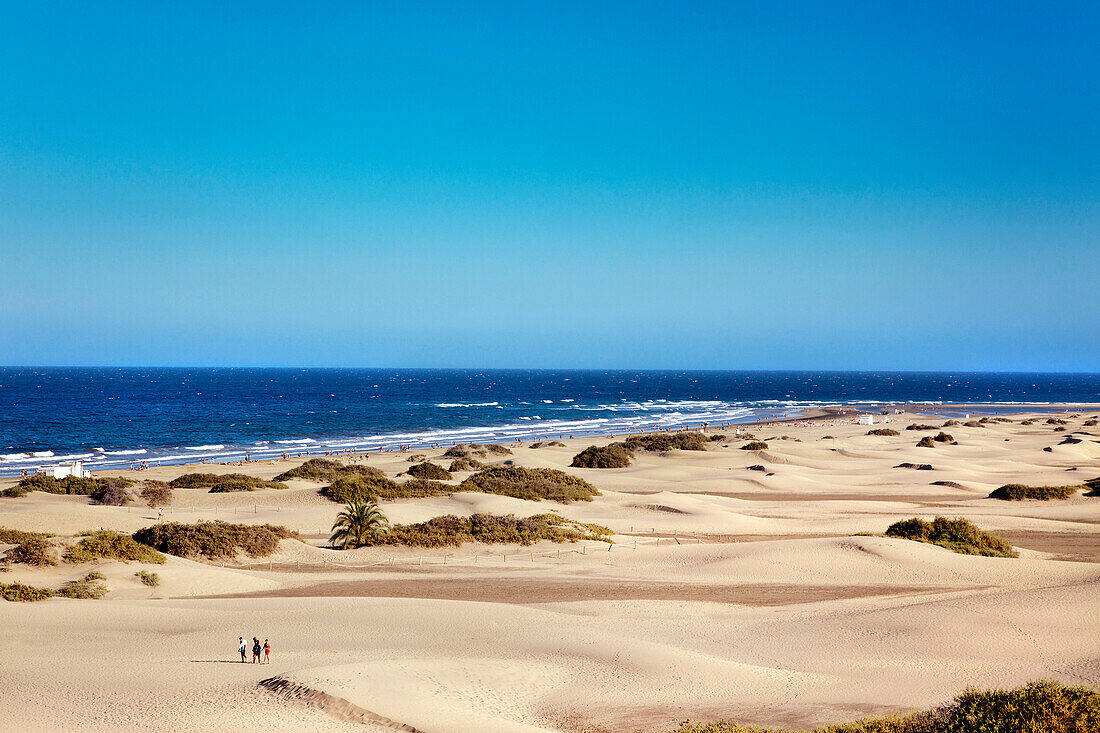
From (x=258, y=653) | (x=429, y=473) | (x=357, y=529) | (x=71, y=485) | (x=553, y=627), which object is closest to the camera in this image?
(x=258, y=653)

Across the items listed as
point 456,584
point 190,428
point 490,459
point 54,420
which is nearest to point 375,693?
point 456,584

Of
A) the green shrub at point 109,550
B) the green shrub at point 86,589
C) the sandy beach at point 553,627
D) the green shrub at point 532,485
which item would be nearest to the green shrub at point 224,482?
the sandy beach at point 553,627

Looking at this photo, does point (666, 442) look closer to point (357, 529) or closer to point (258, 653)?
point (357, 529)

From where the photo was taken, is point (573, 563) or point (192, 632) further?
point (573, 563)

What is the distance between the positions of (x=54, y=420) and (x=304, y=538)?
68.9 metres

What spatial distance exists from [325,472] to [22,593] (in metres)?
24.9

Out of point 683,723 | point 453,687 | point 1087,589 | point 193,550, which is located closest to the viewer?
point 683,723

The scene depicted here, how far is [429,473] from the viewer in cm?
4319

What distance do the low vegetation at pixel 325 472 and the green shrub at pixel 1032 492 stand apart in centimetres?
3148

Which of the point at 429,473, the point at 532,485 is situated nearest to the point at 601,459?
the point at 429,473

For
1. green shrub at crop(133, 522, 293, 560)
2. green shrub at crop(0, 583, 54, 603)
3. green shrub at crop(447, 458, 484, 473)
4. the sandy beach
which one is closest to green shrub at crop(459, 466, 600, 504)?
the sandy beach

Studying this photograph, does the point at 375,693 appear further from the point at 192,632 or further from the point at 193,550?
the point at 193,550

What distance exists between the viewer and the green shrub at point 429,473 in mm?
42812

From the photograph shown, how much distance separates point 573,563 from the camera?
2378cm
